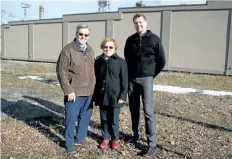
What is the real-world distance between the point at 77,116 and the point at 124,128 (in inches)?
54.4

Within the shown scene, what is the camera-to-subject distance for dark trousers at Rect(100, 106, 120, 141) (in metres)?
4.69

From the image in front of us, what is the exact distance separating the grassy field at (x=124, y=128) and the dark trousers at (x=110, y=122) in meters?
0.25

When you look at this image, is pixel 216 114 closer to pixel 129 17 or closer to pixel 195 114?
pixel 195 114

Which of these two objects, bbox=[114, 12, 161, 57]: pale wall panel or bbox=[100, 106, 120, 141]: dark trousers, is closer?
bbox=[100, 106, 120, 141]: dark trousers

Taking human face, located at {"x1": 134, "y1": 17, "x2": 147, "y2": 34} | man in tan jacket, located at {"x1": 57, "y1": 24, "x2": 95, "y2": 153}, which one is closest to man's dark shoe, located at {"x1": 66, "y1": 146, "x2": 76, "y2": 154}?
man in tan jacket, located at {"x1": 57, "y1": 24, "x2": 95, "y2": 153}

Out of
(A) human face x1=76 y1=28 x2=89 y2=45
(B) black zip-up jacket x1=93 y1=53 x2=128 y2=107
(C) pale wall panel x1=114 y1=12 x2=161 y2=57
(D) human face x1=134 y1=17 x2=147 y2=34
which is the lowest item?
(B) black zip-up jacket x1=93 y1=53 x2=128 y2=107

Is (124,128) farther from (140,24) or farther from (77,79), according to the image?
(140,24)

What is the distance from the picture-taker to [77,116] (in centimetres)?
476

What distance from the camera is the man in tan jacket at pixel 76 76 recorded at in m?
4.37

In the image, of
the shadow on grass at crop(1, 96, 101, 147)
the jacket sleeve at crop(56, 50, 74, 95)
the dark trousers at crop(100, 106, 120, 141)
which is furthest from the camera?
the shadow on grass at crop(1, 96, 101, 147)

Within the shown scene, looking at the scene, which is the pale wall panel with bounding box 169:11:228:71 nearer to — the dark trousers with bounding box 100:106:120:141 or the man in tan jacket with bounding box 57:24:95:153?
the dark trousers with bounding box 100:106:120:141

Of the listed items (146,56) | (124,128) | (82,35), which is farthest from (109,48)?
(124,128)

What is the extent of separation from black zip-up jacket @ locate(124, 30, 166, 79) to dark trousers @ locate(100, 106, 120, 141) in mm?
594

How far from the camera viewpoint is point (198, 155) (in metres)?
4.60
